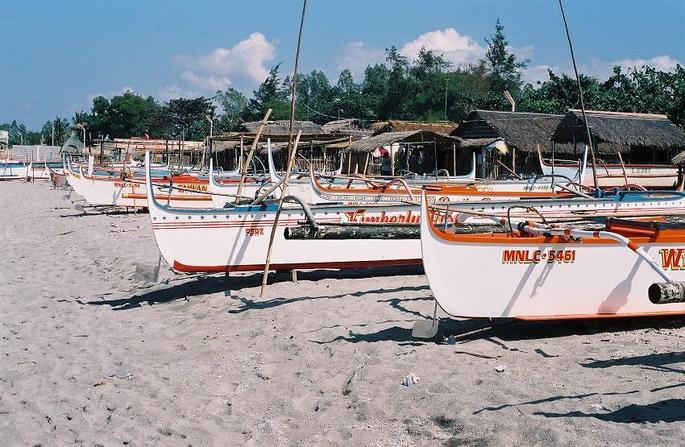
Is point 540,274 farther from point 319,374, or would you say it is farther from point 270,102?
point 270,102

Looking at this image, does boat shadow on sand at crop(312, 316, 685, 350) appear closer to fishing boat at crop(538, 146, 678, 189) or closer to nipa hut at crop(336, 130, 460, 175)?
fishing boat at crop(538, 146, 678, 189)

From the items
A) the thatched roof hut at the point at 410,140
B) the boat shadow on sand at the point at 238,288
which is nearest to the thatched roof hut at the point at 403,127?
the thatched roof hut at the point at 410,140

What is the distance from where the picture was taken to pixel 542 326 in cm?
643

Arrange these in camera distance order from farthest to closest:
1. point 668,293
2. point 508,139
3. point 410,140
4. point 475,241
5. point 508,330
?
1. point 410,140
2. point 508,139
3. point 508,330
4. point 475,241
5. point 668,293

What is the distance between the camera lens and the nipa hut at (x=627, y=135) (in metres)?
24.5

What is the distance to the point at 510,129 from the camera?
90.3 ft

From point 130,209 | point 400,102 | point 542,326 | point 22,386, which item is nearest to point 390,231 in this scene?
point 542,326

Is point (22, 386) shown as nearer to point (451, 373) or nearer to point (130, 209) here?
point (451, 373)

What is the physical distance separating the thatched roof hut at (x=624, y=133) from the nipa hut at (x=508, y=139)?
5.17ft

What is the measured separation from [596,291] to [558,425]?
2176mm

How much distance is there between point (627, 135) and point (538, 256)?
22.1 meters

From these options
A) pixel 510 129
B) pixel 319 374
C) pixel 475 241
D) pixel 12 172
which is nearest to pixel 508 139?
pixel 510 129

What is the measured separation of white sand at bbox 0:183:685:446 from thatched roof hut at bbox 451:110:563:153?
62.2 ft

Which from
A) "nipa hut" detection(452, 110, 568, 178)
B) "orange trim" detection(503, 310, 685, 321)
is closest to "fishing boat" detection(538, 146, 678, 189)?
"nipa hut" detection(452, 110, 568, 178)
